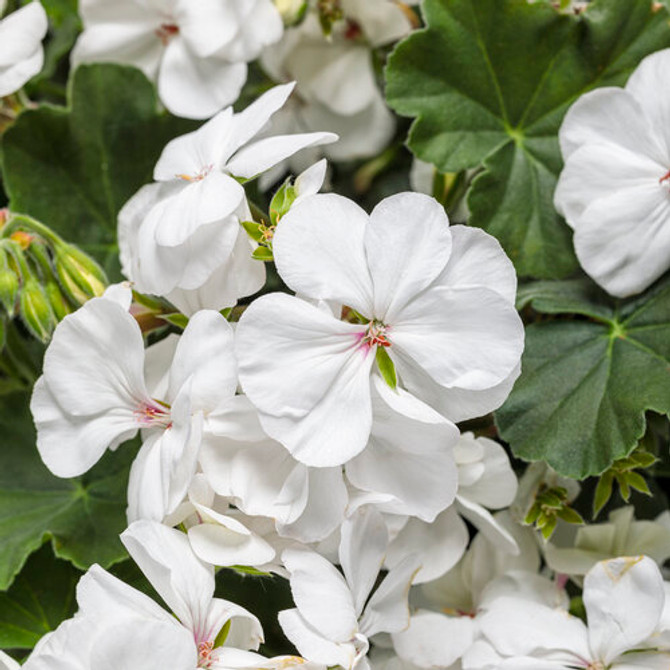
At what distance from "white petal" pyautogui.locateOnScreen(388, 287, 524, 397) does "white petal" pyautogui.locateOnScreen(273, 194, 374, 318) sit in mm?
38

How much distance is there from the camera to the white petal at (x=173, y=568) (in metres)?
0.75

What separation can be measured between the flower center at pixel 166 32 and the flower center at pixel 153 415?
1.54ft

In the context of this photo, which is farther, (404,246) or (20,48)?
(20,48)

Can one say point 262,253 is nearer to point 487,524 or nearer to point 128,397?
point 128,397

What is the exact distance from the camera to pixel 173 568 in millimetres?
750

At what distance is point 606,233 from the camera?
91 cm

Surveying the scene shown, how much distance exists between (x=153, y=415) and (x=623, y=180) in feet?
1.39

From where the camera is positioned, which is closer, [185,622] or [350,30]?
[185,622]

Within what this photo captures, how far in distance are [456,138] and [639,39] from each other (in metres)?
0.18

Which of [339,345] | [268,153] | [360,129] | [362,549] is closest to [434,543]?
[362,549]

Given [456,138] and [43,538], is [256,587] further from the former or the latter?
[456,138]

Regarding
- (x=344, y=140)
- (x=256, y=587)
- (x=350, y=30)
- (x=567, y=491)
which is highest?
(x=350, y=30)

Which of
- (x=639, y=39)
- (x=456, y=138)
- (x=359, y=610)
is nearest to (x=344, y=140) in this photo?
(x=456, y=138)

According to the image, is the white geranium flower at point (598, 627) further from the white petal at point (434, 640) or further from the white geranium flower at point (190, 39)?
the white geranium flower at point (190, 39)
